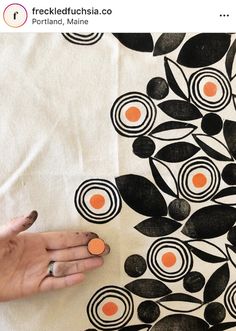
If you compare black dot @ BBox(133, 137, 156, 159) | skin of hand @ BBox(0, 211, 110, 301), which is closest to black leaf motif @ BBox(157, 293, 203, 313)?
skin of hand @ BBox(0, 211, 110, 301)

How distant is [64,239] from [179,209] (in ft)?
0.62

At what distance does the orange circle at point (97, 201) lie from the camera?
0.79 meters

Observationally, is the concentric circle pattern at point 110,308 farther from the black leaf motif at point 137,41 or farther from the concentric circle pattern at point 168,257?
the black leaf motif at point 137,41

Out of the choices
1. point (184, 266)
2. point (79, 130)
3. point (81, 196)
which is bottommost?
point (184, 266)

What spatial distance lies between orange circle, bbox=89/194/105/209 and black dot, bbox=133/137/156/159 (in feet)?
0.29

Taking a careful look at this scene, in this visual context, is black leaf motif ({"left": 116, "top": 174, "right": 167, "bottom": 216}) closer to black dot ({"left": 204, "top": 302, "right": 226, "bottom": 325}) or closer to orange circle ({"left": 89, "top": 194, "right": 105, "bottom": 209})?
orange circle ({"left": 89, "top": 194, "right": 105, "bottom": 209})

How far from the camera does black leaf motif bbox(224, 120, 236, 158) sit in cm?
80

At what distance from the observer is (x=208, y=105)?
80 centimetres

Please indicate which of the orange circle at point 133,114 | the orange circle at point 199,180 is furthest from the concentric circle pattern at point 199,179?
the orange circle at point 133,114

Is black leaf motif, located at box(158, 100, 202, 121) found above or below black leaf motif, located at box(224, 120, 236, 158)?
above
